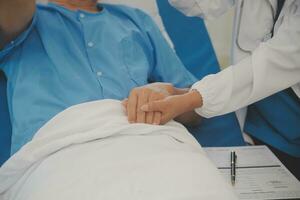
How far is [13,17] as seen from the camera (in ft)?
3.80

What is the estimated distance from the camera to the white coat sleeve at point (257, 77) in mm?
1143

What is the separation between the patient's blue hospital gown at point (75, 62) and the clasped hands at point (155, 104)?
18 cm

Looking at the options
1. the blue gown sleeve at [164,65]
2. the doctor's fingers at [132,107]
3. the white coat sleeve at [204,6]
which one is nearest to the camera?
the doctor's fingers at [132,107]

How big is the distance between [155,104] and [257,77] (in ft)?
1.00

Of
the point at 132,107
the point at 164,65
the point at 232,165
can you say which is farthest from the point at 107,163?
the point at 164,65

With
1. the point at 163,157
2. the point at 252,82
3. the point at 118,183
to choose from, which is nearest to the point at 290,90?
the point at 252,82

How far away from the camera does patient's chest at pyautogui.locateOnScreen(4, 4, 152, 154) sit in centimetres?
117

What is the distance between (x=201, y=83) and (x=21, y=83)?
20.4 inches

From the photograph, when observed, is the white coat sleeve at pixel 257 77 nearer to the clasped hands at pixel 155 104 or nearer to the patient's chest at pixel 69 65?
the clasped hands at pixel 155 104

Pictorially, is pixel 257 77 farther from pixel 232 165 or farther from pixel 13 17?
pixel 13 17

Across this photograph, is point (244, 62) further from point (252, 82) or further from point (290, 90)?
point (290, 90)

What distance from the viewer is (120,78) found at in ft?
4.27

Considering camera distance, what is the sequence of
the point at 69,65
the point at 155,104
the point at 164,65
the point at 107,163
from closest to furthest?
the point at 107,163, the point at 155,104, the point at 69,65, the point at 164,65

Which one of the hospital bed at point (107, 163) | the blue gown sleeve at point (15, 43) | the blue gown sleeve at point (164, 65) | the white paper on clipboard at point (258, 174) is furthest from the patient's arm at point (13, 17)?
the white paper on clipboard at point (258, 174)
